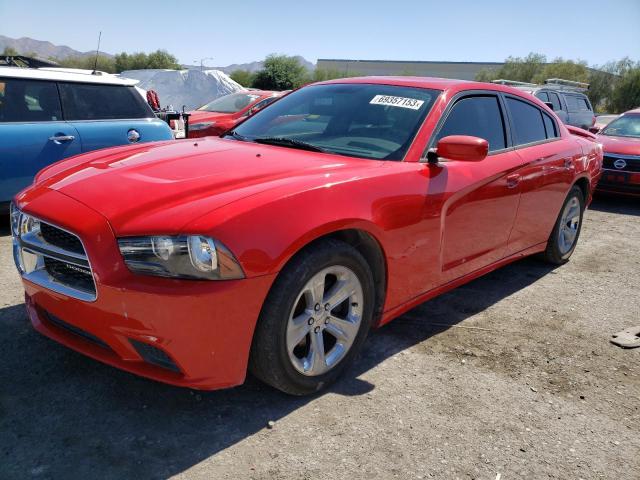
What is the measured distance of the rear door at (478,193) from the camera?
3270 millimetres

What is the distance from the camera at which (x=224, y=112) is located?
10906 millimetres

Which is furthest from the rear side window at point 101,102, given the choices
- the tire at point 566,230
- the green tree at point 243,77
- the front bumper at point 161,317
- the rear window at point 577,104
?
the green tree at point 243,77

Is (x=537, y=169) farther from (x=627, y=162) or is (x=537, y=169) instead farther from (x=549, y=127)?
(x=627, y=162)

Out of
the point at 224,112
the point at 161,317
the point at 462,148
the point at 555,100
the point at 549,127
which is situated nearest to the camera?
the point at 161,317

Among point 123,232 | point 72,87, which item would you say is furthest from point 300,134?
point 72,87

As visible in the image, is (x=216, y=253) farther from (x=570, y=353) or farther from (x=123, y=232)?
(x=570, y=353)

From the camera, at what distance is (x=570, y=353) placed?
3.40 metres

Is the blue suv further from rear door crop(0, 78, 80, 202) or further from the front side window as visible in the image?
the front side window

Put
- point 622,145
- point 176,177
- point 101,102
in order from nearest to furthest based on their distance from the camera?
point 176,177
point 101,102
point 622,145

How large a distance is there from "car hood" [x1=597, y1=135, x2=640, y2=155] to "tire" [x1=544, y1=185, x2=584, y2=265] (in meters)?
3.64

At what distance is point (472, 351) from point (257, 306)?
1666 millimetres

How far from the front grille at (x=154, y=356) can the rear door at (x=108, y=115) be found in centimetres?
374

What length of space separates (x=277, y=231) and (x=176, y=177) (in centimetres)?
63

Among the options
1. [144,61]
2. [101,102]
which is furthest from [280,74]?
[101,102]
